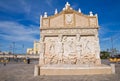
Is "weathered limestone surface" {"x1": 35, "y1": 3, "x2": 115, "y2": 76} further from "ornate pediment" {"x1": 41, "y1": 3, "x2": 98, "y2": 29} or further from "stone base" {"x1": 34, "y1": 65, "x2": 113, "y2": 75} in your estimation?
"stone base" {"x1": 34, "y1": 65, "x2": 113, "y2": 75}

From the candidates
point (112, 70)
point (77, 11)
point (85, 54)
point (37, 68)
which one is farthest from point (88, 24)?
point (37, 68)

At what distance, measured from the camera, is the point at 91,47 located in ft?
51.1

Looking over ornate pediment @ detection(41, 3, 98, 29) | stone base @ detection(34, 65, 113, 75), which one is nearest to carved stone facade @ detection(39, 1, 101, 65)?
ornate pediment @ detection(41, 3, 98, 29)

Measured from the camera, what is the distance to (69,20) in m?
16.3

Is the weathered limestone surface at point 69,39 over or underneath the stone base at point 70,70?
over

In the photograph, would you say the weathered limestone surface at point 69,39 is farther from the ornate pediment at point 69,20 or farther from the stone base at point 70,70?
the stone base at point 70,70

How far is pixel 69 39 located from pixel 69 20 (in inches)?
94.9

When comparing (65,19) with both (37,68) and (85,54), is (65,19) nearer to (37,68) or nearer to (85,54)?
(85,54)

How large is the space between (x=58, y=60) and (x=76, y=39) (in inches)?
132

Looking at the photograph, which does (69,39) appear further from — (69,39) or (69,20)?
(69,20)

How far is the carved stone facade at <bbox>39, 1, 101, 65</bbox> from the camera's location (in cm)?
1548

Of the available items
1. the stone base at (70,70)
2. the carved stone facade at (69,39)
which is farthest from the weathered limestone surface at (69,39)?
the stone base at (70,70)

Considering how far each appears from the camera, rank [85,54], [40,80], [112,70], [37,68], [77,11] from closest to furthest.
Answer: [40,80], [37,68], [112,70], [85,54], [77,11]

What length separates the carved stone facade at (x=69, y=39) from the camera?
609 inches
